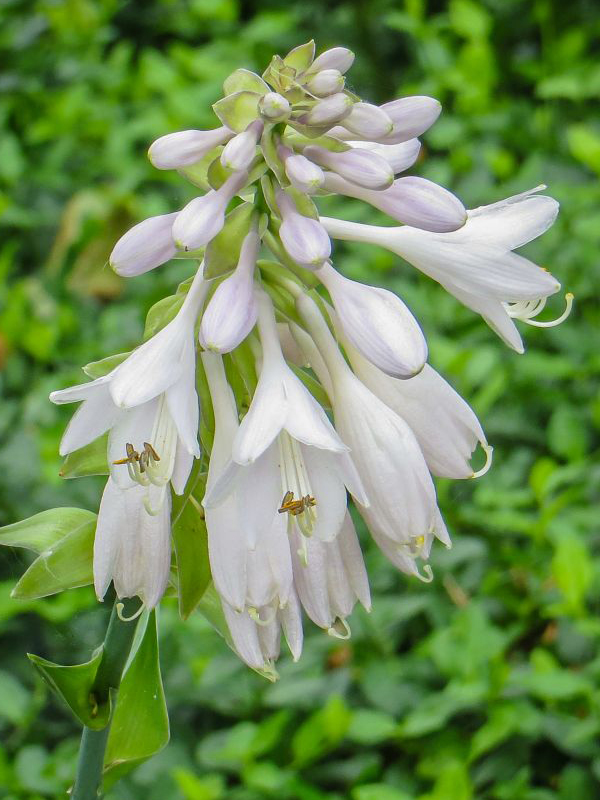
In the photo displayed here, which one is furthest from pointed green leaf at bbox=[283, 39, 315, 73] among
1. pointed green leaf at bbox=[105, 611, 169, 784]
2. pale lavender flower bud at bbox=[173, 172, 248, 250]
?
pointed green leaf at bbox=[105, 611, 169, 784]

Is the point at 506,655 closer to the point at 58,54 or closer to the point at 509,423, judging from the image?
the point at 509,423

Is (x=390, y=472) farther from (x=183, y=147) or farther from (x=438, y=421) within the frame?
(x=183, y=147)

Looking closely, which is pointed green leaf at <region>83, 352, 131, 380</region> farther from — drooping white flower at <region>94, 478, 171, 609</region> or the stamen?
the stamen

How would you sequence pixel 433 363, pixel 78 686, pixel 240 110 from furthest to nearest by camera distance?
pixel 433 363 < pixel 78 686 < pixel 240 110

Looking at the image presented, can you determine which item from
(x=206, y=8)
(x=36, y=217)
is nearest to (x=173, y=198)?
(x=36, y=217)

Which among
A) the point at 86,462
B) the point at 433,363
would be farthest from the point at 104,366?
the point at 433,363

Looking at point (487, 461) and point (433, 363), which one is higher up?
point (487, 461)
